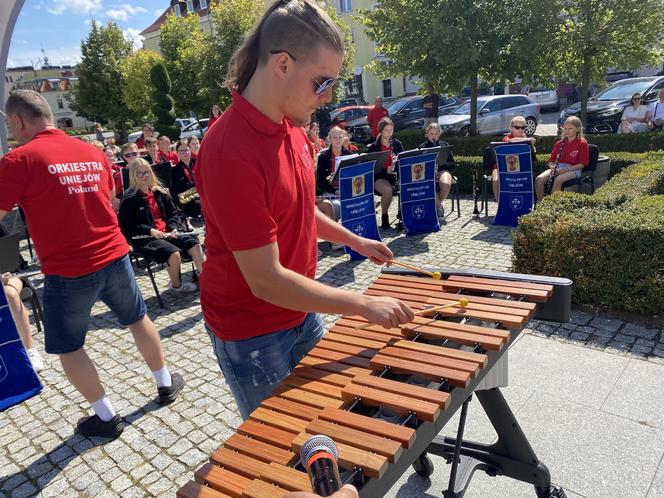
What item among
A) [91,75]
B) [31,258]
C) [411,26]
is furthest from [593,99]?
[91,75]

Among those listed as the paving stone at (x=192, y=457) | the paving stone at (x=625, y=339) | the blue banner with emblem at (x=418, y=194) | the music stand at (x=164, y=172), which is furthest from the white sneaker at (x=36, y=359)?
the paving stone at (x=625, y=339)

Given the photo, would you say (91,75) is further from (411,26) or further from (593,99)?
(593,99)

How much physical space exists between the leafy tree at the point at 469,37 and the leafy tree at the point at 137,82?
22281 mm

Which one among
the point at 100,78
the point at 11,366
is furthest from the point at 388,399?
the point at 100,78

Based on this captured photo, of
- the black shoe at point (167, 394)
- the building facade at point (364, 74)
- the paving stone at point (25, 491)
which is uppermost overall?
the building facade at point (364, 74)

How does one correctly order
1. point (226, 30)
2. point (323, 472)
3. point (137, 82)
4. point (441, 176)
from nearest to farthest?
point (323, 472) < point (441, 176) < point (226, 30) < point (137, 82)

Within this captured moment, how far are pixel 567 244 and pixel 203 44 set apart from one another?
84.9 feet

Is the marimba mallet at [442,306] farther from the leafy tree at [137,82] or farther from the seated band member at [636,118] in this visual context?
the leafy tree at [137,82]

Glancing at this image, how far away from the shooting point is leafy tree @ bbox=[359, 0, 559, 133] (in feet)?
39.3

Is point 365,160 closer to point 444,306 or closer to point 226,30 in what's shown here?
point 444,306

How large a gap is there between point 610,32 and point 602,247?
9.40 metres

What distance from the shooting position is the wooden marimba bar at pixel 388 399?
1.54 meters

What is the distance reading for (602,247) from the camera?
4953 mm

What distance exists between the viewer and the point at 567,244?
17.0 feet
